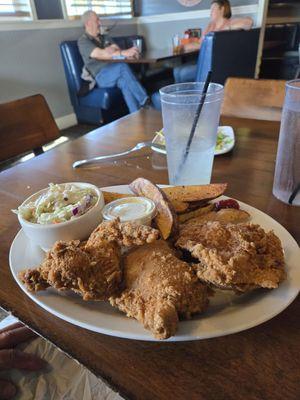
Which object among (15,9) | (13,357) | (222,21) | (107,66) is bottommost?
(13,357)

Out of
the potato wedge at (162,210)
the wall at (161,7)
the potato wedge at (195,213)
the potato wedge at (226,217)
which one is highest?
the wall at (161,7)

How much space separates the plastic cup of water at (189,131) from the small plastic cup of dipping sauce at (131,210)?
251mm

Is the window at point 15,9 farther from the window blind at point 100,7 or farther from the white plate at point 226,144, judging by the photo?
the white plate at point 226,144

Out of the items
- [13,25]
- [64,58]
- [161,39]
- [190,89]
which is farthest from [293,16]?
[190,89]

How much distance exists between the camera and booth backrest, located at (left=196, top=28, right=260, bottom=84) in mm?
3425

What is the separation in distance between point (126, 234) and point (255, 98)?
1.51m

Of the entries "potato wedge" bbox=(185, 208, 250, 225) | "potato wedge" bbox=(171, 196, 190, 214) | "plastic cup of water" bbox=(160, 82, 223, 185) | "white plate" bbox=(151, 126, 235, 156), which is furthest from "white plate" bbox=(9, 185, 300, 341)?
"white plate" bbox=(151, 126, 235, 156)

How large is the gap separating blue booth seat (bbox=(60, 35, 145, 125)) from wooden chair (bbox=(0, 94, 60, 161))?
9.02ft

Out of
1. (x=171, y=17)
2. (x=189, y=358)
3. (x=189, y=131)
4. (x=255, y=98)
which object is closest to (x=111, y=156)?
(x=189, y=131)

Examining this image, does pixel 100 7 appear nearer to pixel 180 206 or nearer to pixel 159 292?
pixel 180 206

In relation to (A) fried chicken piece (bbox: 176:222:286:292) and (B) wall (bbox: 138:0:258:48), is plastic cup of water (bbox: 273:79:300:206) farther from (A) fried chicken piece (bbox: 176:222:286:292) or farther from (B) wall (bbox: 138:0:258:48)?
(B) wall (bbox: 138:0:258:48)

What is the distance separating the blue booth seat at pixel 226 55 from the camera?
3.43 m

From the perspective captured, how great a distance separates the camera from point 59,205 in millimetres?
776

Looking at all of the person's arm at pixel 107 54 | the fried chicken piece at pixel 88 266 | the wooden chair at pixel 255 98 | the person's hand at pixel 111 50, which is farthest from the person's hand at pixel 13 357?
the person's hand at pixel 111 50
